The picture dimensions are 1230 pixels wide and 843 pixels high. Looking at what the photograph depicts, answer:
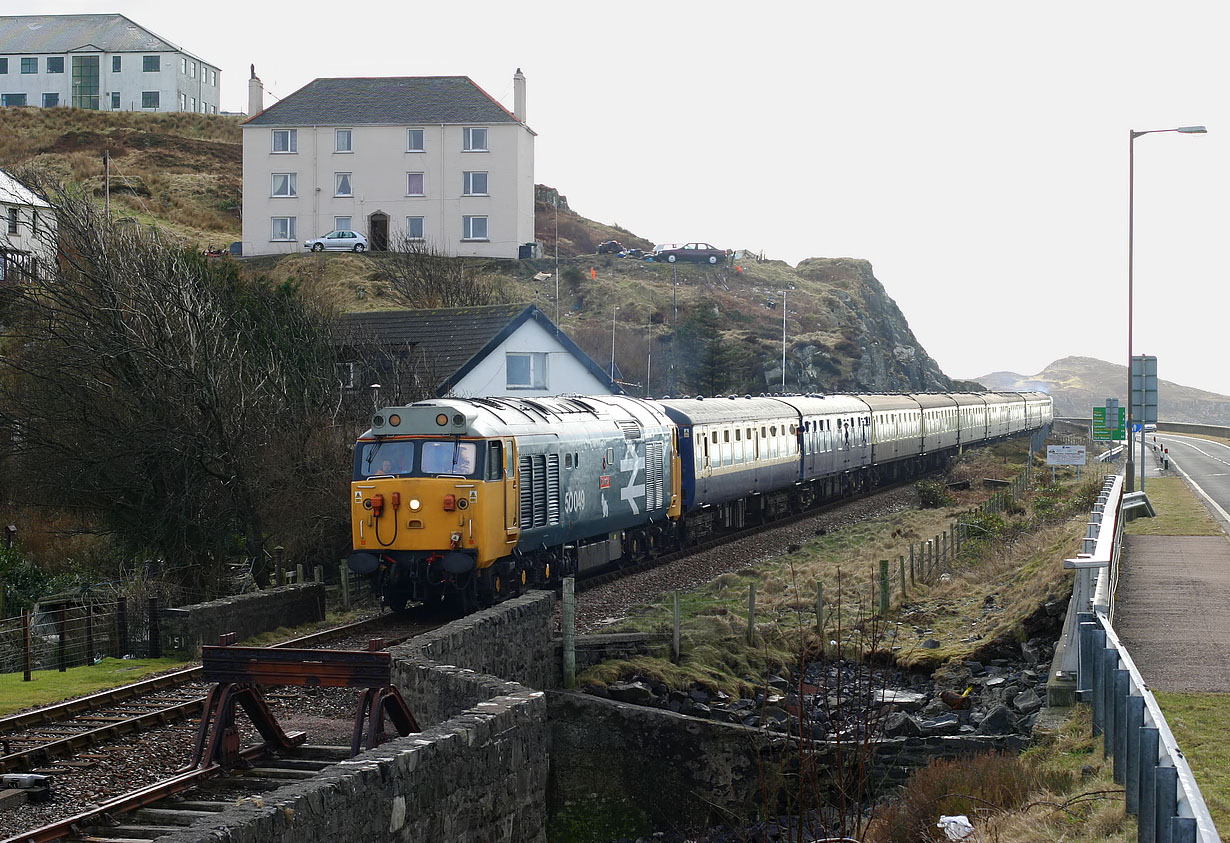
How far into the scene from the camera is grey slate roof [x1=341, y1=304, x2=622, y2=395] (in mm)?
35281

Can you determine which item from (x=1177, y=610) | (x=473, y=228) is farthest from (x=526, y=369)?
(x=473, y=228)

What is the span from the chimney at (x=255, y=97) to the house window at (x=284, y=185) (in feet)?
18.7

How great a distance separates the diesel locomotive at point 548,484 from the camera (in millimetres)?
18453

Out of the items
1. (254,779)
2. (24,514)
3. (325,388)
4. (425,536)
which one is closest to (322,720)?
(254,779)

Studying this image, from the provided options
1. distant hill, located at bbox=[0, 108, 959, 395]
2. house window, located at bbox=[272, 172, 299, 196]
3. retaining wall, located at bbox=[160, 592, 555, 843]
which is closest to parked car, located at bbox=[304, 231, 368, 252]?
distant hill, located at bbox=[0, 108, 959, 395]

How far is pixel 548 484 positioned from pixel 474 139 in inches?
2193

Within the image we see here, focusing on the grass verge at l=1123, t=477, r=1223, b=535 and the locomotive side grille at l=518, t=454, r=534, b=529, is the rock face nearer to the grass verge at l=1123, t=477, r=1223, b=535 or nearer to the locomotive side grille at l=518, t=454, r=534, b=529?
the grass verge at l=1123, t=477, r=1223, b=535

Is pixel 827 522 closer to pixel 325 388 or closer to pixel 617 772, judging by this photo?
pixel 325 388

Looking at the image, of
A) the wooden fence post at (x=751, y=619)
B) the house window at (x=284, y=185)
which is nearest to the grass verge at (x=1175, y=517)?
the wooden fence post at (x=751, y=619)

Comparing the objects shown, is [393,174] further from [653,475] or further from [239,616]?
[239,616]

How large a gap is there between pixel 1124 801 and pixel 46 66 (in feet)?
366

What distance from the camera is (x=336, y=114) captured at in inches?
2963

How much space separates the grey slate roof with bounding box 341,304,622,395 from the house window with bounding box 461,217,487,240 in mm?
35167

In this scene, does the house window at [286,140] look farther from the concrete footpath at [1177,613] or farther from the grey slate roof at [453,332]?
the concrete footpath at [1177,613]
